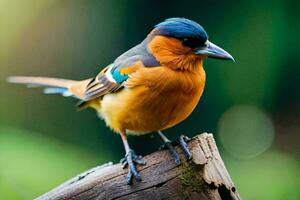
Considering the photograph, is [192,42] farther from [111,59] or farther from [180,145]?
[111,59]

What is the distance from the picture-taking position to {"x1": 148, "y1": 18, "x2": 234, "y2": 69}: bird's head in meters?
2.80

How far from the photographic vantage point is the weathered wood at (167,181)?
2277 millimetres

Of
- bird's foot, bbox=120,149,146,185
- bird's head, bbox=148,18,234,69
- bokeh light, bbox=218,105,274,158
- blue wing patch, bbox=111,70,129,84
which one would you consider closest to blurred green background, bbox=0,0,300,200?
bokeh light, bbox=218,105,274,158

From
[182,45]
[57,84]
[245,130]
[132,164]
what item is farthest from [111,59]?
[132,164]

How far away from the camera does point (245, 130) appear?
15.8 feet

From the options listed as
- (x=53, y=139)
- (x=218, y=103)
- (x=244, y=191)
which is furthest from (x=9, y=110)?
(x=244, y=191)

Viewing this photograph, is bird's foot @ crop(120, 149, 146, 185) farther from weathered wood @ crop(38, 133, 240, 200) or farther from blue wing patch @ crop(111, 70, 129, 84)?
blue wing patch @ crop(111, 70, 129, 84)

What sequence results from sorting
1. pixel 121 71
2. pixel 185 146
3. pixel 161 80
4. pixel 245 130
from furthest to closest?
pixel 245 130, pixel 121 71, pixel 161 80, pixel 185 146

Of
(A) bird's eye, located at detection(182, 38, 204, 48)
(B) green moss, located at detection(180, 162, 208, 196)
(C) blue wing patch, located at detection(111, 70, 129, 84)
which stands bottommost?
(B) green moss, located at detection(180, 162, 208, 196)

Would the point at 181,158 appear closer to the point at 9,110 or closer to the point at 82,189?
the point at 82,189

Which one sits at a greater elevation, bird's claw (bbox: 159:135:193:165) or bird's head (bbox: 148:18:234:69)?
bird's head (bbox: 148:18:234:69)

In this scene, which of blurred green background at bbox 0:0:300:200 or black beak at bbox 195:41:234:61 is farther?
blurred green background at bbox 0:0:300:200

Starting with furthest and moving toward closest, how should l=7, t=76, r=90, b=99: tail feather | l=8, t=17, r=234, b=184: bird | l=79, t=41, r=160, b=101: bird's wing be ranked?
l=7, t=76, r=90, b=99: tail feather
l=79, t=41, r=160, b=101: bird's wing
l=8, t=17, r=234, b=184: bird

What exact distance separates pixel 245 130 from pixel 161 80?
214 centimetres
